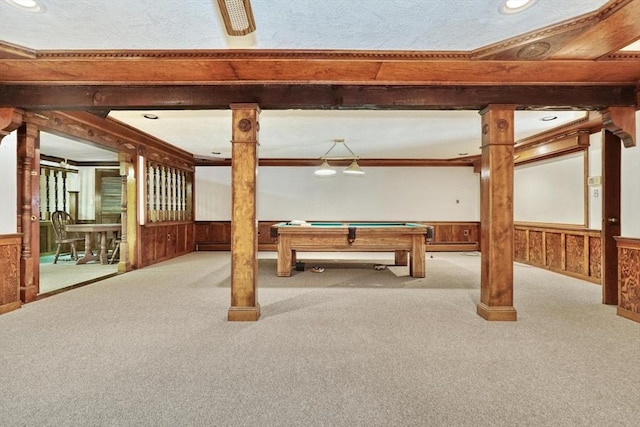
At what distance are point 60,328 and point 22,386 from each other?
1226 millimetres

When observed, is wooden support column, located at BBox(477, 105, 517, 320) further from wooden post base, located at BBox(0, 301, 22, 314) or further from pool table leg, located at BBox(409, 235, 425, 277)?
wooden post base, located at BBox(0, 301, 22, 314)

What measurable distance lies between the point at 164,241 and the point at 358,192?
553 centimetres

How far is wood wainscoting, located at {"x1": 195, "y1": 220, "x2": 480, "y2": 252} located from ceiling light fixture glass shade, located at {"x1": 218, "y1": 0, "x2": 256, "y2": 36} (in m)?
7.37

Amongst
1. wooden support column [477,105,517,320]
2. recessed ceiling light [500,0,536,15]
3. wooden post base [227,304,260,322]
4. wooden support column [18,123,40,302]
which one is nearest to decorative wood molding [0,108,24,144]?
wooden support column [18,123,40,302]

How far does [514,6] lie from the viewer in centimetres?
226

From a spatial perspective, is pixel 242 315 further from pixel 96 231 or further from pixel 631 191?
pixel 96 231

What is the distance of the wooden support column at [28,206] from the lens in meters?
4.13

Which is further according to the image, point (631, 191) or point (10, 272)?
point (10, 272)

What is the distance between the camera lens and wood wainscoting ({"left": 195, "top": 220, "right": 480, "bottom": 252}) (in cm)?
946

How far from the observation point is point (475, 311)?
3.73 metres

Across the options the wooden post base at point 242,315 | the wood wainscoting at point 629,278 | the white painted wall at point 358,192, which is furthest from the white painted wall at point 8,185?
the wood wainscoting at point 629,278

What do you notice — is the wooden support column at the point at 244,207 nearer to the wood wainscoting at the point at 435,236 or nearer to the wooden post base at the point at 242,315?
the wooden post base at the point at 242,315

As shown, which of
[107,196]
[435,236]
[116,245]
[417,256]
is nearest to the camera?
[417,256]

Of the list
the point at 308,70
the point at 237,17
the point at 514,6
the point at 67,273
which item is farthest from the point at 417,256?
the point at 67,273
